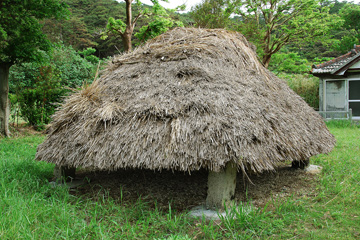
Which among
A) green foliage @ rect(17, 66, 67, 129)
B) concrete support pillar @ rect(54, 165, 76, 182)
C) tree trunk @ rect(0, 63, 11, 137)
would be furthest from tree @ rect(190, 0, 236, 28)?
concrete support pillar @ rect(54, 165, 76, 182)

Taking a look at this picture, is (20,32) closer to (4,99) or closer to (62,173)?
(4,99)

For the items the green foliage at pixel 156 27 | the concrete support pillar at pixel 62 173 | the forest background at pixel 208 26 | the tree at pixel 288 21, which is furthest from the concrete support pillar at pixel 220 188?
the tree at pixel 288 21

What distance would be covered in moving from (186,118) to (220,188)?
36.9 inches

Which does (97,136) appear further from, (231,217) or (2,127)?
(2,127)

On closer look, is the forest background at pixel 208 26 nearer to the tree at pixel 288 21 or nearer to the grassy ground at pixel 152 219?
the tree at pixel 288 21

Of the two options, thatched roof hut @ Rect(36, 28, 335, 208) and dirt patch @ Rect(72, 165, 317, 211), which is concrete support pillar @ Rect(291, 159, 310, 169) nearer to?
dirt patch @ Rect(72, 165, 317, 211)

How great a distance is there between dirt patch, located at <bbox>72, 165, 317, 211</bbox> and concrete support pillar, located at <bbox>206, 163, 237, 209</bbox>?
0.33 meters

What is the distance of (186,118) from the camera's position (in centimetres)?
350

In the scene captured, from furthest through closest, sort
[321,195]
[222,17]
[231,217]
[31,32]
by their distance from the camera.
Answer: [222,17] < [31,32] < [321,195] < [231,217]

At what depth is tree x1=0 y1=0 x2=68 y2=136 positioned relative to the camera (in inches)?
300

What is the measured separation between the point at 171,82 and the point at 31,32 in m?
5.83

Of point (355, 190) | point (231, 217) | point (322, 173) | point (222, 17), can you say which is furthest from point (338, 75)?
point (231, 217)

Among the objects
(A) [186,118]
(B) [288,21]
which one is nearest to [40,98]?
(A) [186,118]

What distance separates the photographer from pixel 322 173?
5.09m
